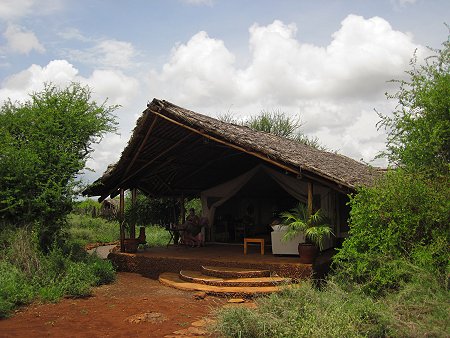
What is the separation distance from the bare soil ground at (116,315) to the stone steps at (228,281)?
25cm

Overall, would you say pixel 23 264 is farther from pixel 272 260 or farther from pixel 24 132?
pixel 272 260

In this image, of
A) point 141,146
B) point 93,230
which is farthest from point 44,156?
point 93,230

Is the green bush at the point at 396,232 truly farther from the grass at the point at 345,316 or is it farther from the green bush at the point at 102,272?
the green bush at the point at 102,272

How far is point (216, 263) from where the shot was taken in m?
10.1

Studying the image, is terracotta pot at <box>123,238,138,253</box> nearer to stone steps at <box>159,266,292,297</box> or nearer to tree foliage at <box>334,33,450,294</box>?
stone steps at <box>159,266,292,297</box>

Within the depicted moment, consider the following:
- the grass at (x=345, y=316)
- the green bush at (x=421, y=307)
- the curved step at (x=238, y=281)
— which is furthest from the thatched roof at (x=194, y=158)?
the grass at (x=345, y=316)

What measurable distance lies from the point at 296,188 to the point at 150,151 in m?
4.08

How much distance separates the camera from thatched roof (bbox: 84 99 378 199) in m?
Result: 9.41

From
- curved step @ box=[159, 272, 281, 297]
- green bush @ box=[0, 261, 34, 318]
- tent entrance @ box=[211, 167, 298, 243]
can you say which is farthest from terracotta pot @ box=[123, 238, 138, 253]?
green bush @ box=[0, 261, 34, 318]

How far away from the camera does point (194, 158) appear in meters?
13.5

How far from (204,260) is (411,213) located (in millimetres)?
4805

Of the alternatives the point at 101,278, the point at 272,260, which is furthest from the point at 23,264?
the point at 272,260

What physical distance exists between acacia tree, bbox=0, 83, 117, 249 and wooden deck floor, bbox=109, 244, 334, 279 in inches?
82.3

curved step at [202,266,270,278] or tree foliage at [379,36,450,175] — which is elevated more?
tree foliage at [379,36,450,175]
